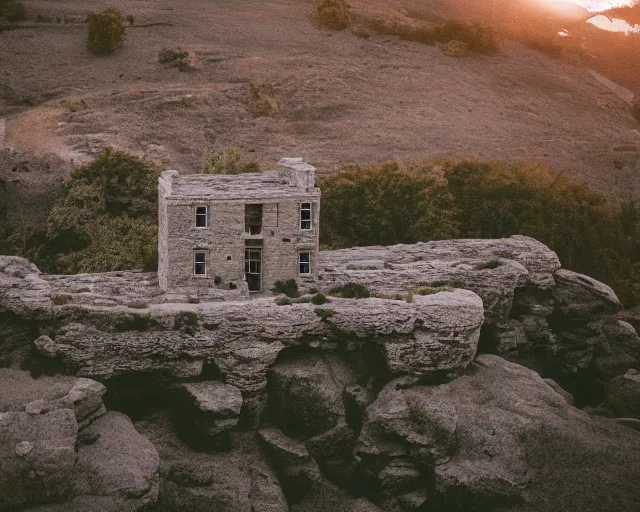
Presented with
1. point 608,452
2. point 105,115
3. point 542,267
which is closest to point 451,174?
point 542,267

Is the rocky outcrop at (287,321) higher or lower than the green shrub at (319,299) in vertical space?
lower

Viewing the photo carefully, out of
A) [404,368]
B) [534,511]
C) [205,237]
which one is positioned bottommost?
[534,511]

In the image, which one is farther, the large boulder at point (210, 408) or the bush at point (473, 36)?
the bush at point (473, 36)

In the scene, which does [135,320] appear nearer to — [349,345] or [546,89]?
[349,345]

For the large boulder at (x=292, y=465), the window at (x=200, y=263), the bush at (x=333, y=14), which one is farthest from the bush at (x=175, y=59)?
the large boulder at (x=292, y=465)

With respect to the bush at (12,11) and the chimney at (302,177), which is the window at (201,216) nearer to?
the chimney at (302,177)

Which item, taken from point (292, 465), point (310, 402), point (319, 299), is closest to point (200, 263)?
point (319, 299)

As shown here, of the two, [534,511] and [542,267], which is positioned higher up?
[542,267]

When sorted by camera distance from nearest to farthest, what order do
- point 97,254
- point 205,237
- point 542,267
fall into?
1. point 205,237
2. point 542,267
3. point 97,254
